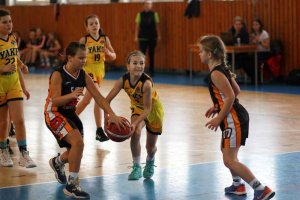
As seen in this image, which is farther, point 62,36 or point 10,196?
point 62,36

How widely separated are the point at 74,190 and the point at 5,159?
1900 millimetres

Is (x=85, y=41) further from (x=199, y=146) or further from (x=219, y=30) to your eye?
(x=219, y=30)

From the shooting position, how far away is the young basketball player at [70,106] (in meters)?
6.91

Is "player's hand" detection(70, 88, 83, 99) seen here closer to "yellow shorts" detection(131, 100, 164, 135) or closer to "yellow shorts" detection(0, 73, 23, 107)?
"yellow shorts" detection(131, 100, 164, 135)

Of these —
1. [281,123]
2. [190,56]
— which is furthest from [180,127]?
[190,56]

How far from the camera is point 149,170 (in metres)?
7.63

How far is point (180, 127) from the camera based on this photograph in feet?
36.4

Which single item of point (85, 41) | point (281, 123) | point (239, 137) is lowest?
point (281, 123)

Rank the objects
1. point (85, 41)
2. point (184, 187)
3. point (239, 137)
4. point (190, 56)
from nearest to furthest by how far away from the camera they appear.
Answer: point (239, 137) < point (184, 187) < point (85, 41) < point (190, 56)

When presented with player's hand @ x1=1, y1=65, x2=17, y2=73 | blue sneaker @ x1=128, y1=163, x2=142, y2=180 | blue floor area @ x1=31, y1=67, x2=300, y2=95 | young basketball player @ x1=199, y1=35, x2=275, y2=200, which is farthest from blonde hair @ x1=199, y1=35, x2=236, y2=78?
blue floor area @ x1=31, y1=67, x2=300, y2=95

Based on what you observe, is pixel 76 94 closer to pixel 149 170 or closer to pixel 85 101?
pixel 149 170

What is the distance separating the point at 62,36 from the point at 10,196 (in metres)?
19.2

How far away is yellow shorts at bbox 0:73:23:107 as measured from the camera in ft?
27.0

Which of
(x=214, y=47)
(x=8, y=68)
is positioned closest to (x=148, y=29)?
(x=8, y=68)
